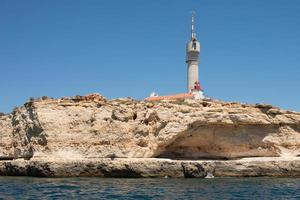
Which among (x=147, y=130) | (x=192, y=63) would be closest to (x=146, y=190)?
(x=147, y=130)

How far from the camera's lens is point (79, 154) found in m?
26.0

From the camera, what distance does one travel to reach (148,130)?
2672 centimetres

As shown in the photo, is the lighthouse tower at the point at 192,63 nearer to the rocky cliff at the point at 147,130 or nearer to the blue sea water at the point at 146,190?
the rocky cliff at the point at 147,130

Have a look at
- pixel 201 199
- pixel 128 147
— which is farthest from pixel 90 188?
pixel 128 147

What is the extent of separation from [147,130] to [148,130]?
0.25ft

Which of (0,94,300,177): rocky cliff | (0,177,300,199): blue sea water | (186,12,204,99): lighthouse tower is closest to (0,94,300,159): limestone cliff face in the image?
(0,94,300,177): rocky cliff

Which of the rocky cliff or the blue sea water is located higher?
the rocky cliff

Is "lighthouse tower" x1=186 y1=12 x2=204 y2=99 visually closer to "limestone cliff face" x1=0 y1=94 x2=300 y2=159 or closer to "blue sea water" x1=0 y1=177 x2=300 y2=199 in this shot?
"limestone cliff face" x1=0 y1=94 x2=300 y2=159

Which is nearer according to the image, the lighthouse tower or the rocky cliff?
the rocky cliff

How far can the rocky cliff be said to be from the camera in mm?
26234

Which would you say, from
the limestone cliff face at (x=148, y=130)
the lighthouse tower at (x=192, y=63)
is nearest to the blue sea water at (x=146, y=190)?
the limestone cliff face at (x=148, y=130)

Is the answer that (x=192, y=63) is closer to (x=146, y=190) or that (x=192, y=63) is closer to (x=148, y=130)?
(x=148, y=130)

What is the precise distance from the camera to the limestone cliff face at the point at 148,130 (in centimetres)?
2625

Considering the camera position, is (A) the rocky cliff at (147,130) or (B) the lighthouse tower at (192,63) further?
(B) the lighthouse tower at (192,63)
